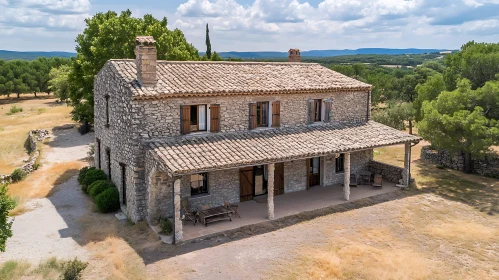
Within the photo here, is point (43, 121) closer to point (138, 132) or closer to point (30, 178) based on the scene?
point (30, 178)

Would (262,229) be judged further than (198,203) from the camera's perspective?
No

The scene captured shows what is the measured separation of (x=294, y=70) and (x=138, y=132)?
1086cm

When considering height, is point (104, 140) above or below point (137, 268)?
above

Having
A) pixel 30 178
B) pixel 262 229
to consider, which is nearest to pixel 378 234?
pixel 262 229

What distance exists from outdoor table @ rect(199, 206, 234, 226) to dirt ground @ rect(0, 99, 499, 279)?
116cm

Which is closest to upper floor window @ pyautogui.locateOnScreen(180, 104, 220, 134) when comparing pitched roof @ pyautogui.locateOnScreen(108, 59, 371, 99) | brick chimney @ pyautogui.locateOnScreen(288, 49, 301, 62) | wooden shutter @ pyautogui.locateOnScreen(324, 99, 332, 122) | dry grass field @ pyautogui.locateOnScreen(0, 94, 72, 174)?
pitched roof @ pyautogui.locateOnScreen(108, 59, 371, 99)

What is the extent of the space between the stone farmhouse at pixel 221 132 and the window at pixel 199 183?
0.05 m

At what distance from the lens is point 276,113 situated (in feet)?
67.6

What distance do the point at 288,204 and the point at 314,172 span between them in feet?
12.1

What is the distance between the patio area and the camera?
16.8 meters

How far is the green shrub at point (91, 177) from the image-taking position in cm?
2175

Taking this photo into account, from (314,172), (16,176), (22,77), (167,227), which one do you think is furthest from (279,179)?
(22,77)

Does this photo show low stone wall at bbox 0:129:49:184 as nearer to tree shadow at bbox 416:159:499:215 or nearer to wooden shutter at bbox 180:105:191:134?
wooden shutter at bbox 180:105:191:134

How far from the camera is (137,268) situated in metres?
13.8
